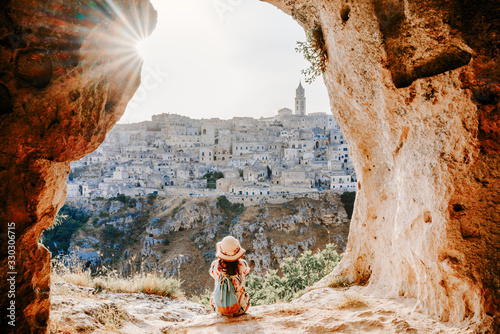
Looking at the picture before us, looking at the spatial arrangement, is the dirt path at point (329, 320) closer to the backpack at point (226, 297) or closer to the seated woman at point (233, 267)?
the backpack at point (226, 297)

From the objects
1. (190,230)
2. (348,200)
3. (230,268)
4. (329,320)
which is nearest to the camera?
(329,320)

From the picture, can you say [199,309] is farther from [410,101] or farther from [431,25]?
[431,25]

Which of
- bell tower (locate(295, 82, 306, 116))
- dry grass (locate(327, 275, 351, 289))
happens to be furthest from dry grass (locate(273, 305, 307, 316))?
bell tower (locate(295, 82, 306, 116))

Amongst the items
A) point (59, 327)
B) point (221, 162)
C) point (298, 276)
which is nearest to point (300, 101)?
point (221, 162)

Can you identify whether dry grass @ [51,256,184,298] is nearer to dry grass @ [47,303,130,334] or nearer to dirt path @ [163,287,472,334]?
dry grass @ [47,303,130,334]

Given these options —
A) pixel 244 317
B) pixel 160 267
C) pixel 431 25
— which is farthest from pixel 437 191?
pixel 160 267

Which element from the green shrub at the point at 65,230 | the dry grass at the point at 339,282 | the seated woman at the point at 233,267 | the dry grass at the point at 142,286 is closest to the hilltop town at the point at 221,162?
the green shrub at the point at 65,230

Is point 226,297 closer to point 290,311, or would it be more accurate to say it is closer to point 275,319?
point 275,319
